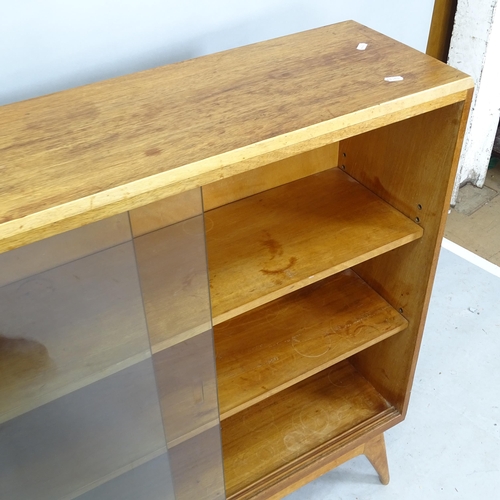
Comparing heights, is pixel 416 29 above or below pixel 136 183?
below

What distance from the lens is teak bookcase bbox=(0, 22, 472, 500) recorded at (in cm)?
69

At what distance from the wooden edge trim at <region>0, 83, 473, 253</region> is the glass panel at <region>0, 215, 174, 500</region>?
16 mm

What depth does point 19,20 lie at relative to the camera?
35.2 inches

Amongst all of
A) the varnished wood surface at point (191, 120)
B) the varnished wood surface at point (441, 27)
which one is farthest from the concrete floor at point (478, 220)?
the varnished wood surface at point (191, 120)

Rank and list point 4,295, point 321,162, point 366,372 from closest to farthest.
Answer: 1. point 4,295
2. point 321,162
3. point 366,372

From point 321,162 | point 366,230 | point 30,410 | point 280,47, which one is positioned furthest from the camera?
point 321,162

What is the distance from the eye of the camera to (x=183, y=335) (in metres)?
0.80

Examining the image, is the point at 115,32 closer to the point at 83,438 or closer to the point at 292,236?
the point at 292,236

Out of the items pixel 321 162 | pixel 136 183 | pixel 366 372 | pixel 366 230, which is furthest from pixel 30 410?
pixel 366 372

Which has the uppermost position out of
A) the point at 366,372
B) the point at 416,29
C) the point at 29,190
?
the point at 29,190

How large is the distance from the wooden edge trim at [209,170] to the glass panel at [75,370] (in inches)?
0.6

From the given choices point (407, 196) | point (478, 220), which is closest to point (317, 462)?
point (407, 196)

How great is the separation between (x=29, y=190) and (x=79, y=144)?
111 millimetres

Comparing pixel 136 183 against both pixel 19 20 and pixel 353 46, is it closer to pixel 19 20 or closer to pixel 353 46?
pixel 19 20
